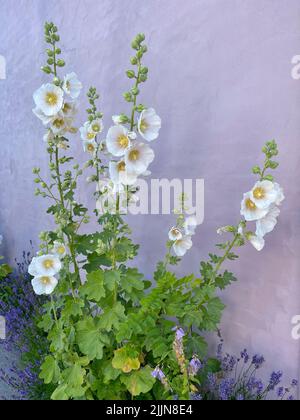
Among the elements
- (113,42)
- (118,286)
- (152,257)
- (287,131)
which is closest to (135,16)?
(113,42)

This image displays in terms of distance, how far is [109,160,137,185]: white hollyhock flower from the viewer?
1.41 m

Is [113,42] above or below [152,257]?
above

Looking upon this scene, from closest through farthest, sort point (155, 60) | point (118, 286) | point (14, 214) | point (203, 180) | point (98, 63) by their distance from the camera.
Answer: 1. point (118, 286)
2. point (203, 180)
3. point (155, 60)
4. point (98, 63)
5. point (14, 214)

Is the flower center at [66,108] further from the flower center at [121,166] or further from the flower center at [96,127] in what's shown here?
the flower center at [121,166]

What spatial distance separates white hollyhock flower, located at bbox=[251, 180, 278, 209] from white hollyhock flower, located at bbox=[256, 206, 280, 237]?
0.06 m

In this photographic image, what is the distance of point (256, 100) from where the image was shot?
67.5 inches

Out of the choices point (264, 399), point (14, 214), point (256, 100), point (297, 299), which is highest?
point (256, 100)

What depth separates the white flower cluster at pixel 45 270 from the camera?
5.15 feet

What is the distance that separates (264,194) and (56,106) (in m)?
0.87

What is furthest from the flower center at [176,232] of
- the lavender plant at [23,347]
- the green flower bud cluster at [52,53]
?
the lavender plant at [23,347]

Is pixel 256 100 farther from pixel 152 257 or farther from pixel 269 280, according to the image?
pixel 152 257

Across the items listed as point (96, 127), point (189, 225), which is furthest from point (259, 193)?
point (96, 127)

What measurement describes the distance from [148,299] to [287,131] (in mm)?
926

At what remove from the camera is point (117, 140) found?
1400 mm
